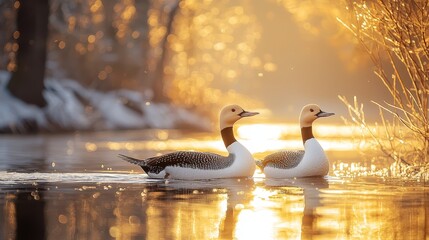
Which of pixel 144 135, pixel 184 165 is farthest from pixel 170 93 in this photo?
pixel 184 165

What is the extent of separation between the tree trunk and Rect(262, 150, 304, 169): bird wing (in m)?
20.5

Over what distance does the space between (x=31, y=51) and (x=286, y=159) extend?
21.0 m

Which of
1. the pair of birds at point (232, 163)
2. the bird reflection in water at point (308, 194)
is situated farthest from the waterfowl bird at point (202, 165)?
the bird reflection in water at point (308, 194)

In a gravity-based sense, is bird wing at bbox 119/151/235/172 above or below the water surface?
above

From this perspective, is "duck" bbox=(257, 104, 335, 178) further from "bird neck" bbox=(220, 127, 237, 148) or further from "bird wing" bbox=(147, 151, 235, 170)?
"bird wing" bbox=(147, 151, 235, 170)

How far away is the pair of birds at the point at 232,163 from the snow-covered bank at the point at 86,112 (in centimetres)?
1896

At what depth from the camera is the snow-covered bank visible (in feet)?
120

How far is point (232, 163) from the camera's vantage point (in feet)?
55.5

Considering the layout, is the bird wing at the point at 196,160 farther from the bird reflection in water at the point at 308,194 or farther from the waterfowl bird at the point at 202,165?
the bird reflection in water at the point at 308,194

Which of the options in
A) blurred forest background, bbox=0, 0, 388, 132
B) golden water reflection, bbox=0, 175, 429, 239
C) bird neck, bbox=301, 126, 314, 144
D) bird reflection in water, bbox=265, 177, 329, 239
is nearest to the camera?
golden water reflection, bbox=0, 175, 429, 239

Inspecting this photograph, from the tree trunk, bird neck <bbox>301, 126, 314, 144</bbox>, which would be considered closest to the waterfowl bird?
bird neck <bbox>301, 126, 314, 144</bbox>

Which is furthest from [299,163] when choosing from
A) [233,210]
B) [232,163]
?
[233,210]

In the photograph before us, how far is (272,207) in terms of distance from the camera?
12703mm

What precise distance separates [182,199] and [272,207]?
4.79ft
